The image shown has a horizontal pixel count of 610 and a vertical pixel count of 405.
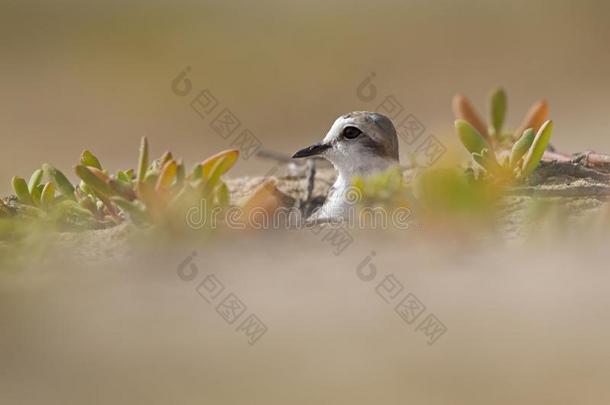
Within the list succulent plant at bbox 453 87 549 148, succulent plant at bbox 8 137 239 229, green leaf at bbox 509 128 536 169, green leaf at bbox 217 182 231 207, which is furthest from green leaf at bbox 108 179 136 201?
succulent plant at bbox 453 87 549 148

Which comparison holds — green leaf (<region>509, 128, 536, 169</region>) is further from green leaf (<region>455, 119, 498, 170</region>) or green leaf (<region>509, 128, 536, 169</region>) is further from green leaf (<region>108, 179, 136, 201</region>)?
green leaf (<region>108, 179, 136, 201</region>)

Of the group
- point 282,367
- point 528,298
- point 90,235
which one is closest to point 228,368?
point 282,367

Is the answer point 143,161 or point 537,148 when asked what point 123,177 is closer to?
point 143,161

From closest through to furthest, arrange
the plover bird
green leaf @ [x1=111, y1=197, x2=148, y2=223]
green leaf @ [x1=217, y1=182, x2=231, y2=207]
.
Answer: green leaf @ [x1=111, y1=197, x2=148, y2=223] → green leaf @ [x1=217, y1=182, x2=231, y2=207] → the plover bird

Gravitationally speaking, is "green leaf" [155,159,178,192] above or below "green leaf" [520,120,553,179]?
above

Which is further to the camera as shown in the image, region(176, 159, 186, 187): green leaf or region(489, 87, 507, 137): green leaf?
region(489, 87, 507, 137): green leaf

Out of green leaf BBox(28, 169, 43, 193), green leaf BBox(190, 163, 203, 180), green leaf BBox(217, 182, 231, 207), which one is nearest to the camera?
green leaf BBox(190, 163, 203, 180)

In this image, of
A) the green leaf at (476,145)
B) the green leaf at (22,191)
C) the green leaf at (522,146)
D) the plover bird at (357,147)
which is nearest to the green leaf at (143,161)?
the green leaf at (22,191)
